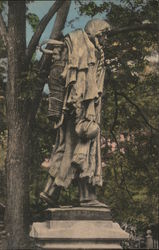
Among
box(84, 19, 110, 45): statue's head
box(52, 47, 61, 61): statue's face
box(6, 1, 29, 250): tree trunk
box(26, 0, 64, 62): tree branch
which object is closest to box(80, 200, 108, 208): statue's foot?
box(52, 47, 61, 61): statue's face

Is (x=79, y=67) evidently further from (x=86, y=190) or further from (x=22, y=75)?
(x=22, y=75)

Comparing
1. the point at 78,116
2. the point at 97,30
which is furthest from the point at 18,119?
the point at 78,116

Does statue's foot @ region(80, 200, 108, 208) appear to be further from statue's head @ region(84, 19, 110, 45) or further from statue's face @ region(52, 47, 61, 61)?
statue's head @ region(84, 19, 110, 45)

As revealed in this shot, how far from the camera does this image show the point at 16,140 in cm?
1259

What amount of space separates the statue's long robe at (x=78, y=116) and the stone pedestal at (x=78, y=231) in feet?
1.78

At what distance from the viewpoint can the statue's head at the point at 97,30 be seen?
915 centimetres

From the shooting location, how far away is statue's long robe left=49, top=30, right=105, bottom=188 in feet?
28.0

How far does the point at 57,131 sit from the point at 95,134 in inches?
25.9

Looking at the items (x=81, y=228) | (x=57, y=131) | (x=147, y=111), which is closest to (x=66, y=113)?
(x=57, y=131)

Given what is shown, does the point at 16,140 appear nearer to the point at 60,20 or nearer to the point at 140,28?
the point at 60,20

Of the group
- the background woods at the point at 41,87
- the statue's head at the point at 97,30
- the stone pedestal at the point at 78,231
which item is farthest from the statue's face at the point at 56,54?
the stone pedestal at the point at 78,231

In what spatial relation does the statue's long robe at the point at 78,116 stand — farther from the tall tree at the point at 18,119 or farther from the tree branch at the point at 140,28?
the tree branch at the point at 140,28

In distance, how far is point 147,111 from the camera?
23734 mm

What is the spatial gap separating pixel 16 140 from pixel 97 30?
4.15 metres
